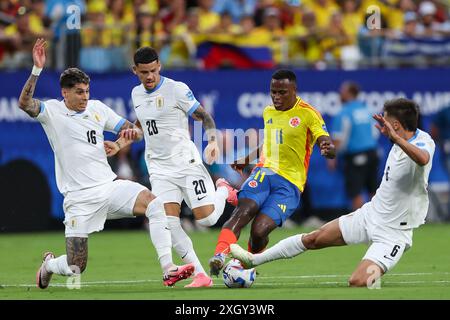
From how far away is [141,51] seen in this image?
41.8ft

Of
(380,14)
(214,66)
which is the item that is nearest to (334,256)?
(214,66)

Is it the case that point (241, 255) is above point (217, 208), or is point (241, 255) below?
below

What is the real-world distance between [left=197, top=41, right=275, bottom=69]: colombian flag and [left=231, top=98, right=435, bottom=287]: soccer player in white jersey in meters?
10.6

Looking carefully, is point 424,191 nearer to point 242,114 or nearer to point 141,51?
point 141,51

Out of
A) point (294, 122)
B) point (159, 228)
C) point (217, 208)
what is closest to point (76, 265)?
point (159, 228)

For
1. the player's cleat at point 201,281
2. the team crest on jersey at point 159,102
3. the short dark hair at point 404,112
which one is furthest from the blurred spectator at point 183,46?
the short dark hair at point 404,112

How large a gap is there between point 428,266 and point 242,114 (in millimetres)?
8393

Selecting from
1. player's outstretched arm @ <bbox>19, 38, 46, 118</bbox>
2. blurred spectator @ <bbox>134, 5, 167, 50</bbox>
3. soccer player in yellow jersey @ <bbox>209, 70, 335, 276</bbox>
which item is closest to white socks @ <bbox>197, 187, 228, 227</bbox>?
soccer player in yellow jersey @ <bbox>209, 70, 335, 276</bbox>

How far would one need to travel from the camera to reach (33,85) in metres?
11.9

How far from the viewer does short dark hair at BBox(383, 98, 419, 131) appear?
37.7 feet

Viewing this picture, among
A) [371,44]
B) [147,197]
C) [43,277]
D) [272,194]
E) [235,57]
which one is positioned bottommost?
[43,277]

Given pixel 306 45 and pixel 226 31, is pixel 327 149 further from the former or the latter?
pixel 306 45

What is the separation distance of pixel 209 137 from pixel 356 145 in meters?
9.60

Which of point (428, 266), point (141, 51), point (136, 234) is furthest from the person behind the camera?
point (136, 234)
